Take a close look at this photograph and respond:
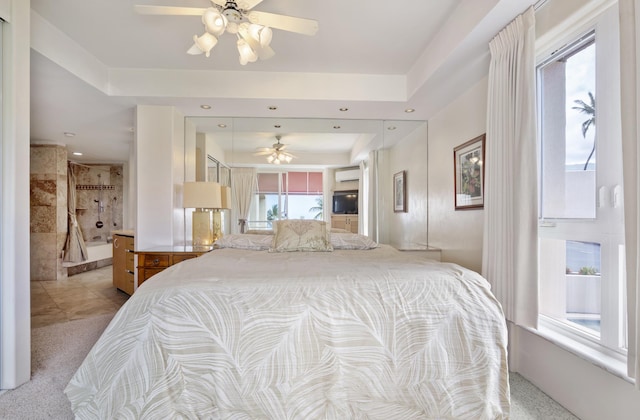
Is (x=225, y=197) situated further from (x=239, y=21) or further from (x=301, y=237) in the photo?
(x=239, y=21)

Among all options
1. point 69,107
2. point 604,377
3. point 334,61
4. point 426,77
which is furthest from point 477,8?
point 69,107

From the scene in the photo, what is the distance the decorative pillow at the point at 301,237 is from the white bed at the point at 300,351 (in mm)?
1023

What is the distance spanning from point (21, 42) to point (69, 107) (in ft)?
5.56

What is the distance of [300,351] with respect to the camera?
4.73 ft

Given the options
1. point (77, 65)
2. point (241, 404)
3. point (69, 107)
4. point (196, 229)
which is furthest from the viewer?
point (196, 229)

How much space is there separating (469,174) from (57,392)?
3415 mm

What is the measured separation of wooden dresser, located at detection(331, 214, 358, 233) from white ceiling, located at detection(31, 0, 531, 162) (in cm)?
85

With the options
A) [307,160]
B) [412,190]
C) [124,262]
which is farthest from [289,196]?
[124,262]

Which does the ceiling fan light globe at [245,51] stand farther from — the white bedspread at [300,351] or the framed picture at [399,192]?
the framed picture at [399,192]

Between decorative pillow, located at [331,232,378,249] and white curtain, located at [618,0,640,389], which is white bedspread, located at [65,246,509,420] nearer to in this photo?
white curtain, located at [618,0,640,389]

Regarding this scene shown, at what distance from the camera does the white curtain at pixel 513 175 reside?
1811mm

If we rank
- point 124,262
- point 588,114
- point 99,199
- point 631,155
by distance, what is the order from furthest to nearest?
point 99,199 → point 124,262 → point 588,114 → point 631,155

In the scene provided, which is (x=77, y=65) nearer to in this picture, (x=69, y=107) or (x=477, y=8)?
(x=69, y=107)

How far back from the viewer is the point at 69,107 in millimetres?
3348
